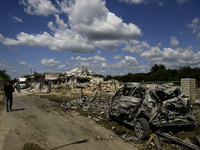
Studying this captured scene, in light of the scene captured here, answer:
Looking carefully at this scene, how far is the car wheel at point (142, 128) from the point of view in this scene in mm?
4861

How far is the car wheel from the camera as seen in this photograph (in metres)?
4.86

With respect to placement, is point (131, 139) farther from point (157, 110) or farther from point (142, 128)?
point (157, 110)

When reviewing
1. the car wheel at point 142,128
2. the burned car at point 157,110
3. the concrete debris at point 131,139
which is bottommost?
the concrete debris at point 131,139

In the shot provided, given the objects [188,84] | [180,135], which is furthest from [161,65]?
[180,135]

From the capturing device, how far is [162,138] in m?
5.00

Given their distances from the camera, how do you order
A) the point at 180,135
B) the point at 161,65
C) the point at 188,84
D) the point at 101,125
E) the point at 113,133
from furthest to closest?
the point at 161,65 → the point at 188,84 → the point at 101,125 → the point at 113,133 → the point at 180,135

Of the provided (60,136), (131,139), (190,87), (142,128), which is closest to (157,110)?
(142,128)

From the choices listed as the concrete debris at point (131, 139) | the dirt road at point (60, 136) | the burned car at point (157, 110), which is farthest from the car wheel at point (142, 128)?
the dirt road at point (60, 136)

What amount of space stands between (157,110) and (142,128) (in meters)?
0.78

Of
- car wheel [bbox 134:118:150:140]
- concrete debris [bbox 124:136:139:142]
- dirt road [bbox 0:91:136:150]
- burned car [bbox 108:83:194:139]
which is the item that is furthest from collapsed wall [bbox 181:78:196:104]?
dirt road [bbox 0:91:136:150]

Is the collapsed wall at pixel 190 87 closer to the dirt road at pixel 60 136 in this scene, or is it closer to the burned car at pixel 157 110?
the burned car at pixel 157 110

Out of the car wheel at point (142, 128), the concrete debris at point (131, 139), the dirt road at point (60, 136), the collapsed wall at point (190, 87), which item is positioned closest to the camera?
the dirt road at point (60, 136)

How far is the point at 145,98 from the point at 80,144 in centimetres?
275

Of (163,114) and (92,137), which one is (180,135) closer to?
(163,114)
